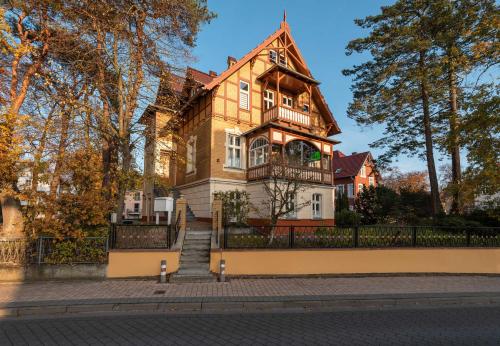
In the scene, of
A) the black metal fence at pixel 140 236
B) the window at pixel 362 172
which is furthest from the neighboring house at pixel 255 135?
the window at pixel 362 172

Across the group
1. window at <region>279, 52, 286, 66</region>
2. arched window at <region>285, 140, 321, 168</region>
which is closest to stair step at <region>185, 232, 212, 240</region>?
arched window at <region>285, 140, 321, 168</region>

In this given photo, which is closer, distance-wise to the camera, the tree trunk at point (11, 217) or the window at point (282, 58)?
the tree trunk at point (11, 217)

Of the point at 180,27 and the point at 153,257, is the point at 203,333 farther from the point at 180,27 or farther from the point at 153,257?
the point at 180,27

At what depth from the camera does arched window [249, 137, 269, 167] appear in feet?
62.4

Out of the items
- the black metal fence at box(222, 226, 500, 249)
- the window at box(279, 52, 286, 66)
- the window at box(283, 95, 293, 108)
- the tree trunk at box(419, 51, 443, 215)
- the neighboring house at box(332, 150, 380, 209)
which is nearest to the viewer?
the black metal fence at box(222, 226, 500, 249)

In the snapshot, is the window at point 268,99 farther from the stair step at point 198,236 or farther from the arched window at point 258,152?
the stair step at point 198,236

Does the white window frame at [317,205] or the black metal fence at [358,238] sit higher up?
the white window frame at [317,205]

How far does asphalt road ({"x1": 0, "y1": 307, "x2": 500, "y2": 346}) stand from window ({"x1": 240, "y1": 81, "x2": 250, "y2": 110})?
15475mm

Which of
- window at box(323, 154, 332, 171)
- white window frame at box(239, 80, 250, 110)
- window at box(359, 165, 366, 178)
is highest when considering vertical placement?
white window frame at box(239, 80, 250, 110)

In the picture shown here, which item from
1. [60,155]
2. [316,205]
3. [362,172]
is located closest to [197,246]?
[60,155]

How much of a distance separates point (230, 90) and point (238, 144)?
354 centimetres

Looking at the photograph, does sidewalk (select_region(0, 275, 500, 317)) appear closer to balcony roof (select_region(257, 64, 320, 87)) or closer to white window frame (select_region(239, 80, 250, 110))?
white window frame (select_region(239, 80, 250, 110))

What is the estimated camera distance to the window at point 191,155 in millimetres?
21469

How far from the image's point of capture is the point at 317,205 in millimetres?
19672
